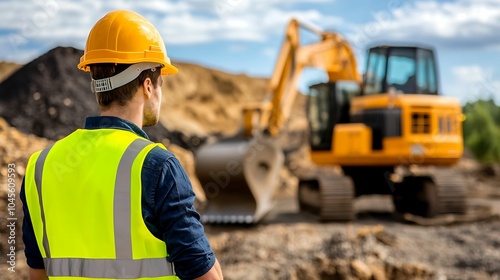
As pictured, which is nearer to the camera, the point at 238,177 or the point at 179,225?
the point at 179,225

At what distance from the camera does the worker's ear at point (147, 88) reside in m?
1.79

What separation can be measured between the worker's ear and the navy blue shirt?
216 mm

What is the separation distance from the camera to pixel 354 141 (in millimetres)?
10375

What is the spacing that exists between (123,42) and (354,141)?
8.79 metres

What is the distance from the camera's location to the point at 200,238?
163 cm

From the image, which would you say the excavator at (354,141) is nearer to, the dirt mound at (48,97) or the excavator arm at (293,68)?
the excavator arm at (293,68)

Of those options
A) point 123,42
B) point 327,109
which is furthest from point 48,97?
point 123,42

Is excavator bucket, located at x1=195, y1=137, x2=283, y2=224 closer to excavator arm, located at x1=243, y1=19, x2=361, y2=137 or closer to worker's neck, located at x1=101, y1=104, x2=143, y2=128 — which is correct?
Result: excavator arm, located at x1=243, y1=19, x2=361, y2=137

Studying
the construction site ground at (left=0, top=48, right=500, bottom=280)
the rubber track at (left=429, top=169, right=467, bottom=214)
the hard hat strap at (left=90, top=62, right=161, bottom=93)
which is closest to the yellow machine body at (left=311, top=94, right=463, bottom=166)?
the rubber track at (left=429, top=169, right=467, bottom=214)

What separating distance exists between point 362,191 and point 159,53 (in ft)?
32.0

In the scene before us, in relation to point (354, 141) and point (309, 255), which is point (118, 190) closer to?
point (309, 255)

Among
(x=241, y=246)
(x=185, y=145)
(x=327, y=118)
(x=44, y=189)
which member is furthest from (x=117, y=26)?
(x=185, y=145)

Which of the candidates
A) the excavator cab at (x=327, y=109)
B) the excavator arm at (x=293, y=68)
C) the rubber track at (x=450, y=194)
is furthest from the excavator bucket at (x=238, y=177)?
the rubber track at (x=450, y=194)

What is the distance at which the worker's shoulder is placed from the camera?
5.32ft
